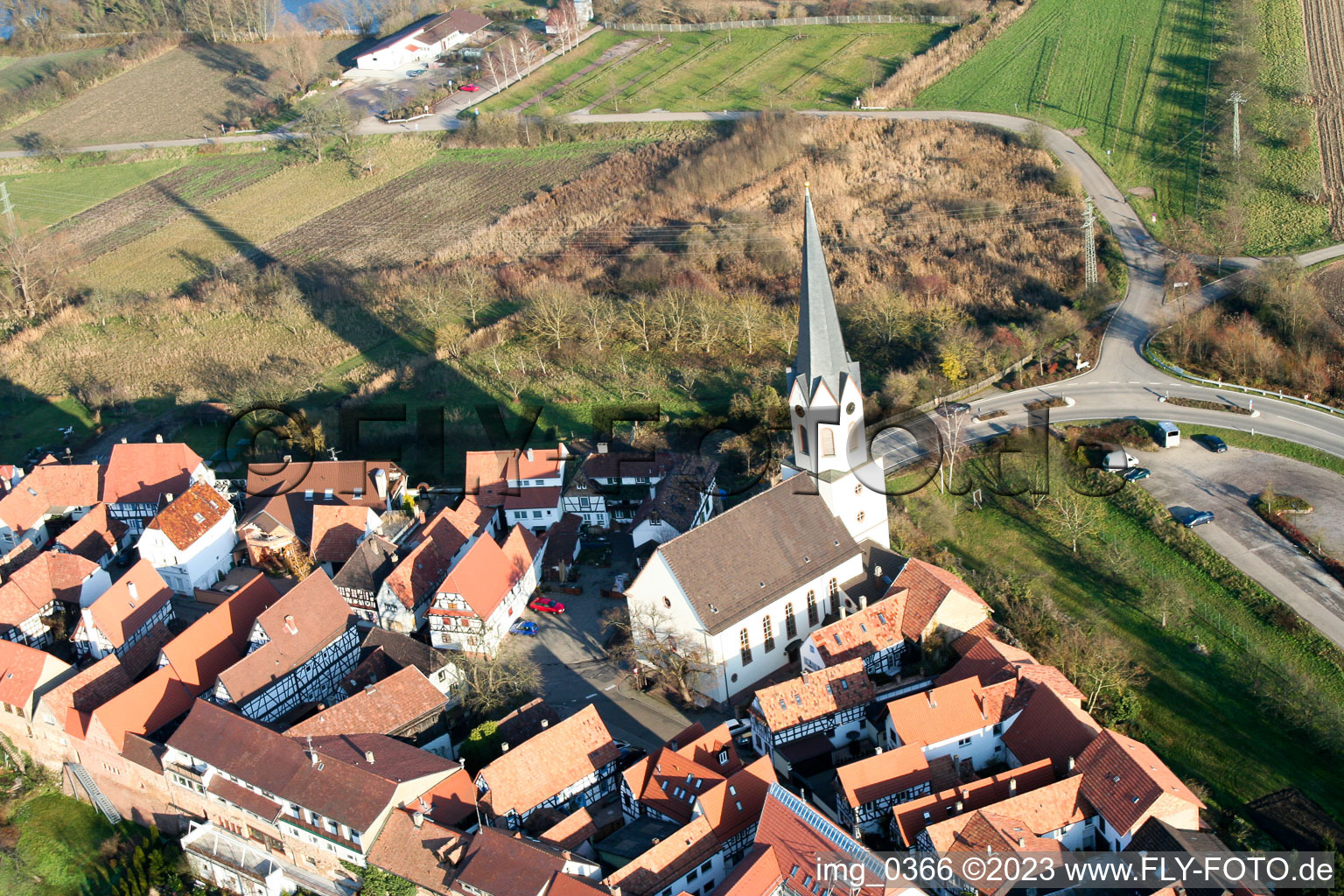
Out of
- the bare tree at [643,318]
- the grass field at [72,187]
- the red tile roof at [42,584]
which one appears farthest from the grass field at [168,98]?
the red tile roof at [42,584]

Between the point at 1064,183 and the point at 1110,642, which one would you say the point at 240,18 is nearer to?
the point at 1064,183

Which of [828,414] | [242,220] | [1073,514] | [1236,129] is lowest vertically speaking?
[1073,514]

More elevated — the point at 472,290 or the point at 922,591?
the point at 472,290

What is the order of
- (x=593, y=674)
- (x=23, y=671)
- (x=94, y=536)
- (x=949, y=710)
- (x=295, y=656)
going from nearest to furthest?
(x=949, y=710) < (x=295, y=656) < (x=23, y=671) < (x=593, y=674) < (x=94, y=536)

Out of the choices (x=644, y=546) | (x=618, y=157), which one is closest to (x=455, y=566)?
(x=644, y=546)

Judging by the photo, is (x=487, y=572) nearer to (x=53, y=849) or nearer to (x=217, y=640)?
(x=217, y=640)

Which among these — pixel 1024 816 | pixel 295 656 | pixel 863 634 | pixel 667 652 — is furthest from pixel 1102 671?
pixel 295 656

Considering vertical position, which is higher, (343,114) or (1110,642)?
(343,114)
